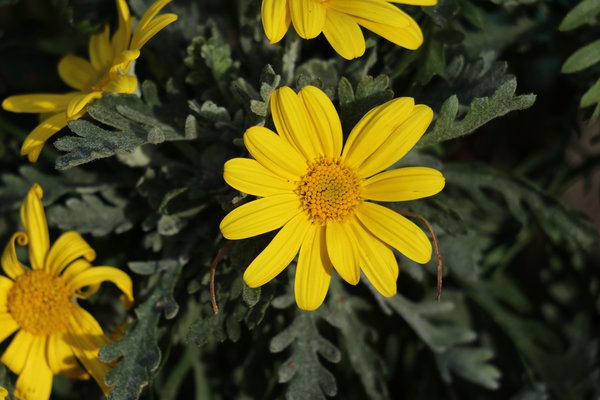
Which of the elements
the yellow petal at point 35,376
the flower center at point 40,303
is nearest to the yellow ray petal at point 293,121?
the flower center at point 40,303

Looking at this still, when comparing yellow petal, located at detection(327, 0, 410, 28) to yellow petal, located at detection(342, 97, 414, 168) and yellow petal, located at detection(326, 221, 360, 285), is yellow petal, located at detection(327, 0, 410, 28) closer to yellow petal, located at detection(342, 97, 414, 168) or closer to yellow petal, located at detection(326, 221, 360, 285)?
yellow petal, located at detection(342, 97, 414, 168)

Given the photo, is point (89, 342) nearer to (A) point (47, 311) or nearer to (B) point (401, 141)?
(A) point (47, 311)

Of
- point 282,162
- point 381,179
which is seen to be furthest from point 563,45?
point 282,162

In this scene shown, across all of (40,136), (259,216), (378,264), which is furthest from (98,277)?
(378,264)

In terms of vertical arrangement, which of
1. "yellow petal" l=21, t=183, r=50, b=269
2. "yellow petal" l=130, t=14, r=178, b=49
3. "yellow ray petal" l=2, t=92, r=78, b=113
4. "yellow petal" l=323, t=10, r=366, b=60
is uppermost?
"yellow ray petal" l=2, t=92, r=78, b=113

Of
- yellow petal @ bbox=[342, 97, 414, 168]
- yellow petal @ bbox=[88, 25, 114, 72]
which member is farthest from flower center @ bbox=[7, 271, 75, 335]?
yellow petal @ bbox=[342, 97, 414, 168]

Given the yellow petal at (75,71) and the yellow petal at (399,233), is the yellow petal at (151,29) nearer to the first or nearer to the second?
the yellow petal at (75,71)
